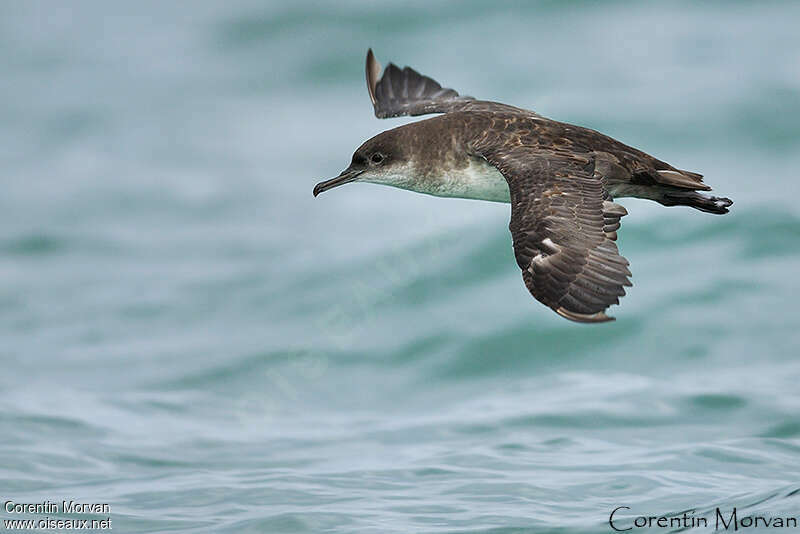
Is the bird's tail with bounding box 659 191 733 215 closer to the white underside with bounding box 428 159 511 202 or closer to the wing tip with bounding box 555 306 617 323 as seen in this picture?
the white underside with bounding box 428 159 511 202

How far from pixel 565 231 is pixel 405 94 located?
10.9ft

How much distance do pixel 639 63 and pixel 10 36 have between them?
8270mm

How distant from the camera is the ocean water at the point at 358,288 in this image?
30.9 feet

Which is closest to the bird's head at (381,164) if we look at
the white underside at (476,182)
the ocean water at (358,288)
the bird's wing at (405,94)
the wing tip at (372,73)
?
the white underside at (476,182)

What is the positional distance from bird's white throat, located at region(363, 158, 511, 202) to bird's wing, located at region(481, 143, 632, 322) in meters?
0.49

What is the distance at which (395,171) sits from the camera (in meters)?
8.76

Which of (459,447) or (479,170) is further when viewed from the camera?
(459,447)

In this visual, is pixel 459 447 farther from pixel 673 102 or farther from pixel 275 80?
pixel 275 80

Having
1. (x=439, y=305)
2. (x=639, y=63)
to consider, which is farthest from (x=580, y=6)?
(x=439, y=305)

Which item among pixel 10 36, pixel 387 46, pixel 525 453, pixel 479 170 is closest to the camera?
pixel 479 170
